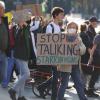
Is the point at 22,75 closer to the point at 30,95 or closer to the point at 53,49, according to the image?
the point at 53,49

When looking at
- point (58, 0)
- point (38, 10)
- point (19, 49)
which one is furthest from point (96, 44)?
point (58, 0)

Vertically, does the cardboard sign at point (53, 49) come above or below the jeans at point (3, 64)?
above

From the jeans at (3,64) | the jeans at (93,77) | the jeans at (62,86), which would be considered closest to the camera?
the jeans at (62,86)

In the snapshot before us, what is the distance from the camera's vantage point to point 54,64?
8914mm

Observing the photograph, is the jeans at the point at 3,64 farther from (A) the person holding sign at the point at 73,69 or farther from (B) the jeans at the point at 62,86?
(B) the jeans at the point at 62,86

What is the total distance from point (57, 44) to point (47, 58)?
0.31 meters

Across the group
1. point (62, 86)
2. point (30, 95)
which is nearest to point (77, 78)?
point (62, 86)

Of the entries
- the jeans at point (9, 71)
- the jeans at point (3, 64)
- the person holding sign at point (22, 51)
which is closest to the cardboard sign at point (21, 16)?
the person holding sign at point (22, 51)

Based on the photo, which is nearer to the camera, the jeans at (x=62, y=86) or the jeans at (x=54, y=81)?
the jeans at (x=62, y=86)

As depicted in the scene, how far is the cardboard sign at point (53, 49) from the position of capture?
8.92 meters

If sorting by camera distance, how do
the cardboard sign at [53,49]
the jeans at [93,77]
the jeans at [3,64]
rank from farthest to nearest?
the jeans at [93,77] → the jeans at [3,64] → the cardboard sign at [53,49]

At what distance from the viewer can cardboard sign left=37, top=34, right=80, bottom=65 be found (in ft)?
29.3

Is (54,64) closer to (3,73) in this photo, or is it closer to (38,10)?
(3,73)

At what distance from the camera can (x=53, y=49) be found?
8992mm
